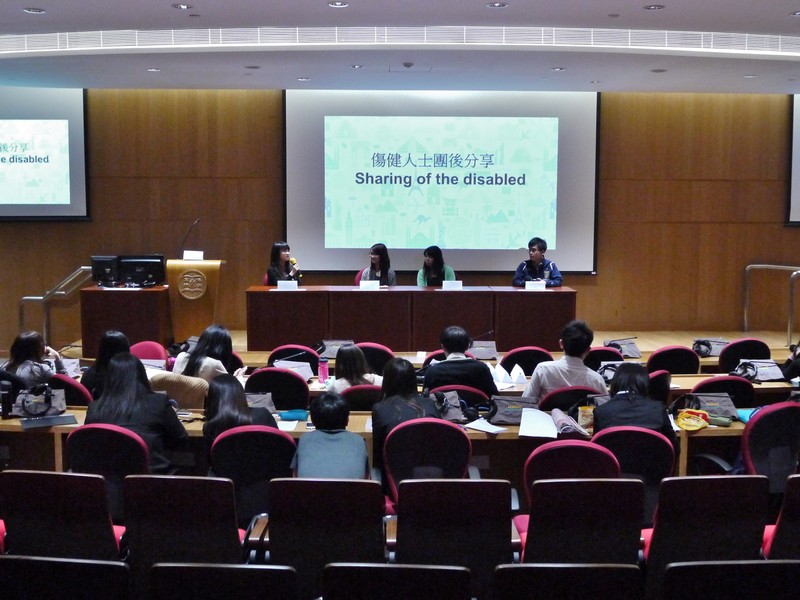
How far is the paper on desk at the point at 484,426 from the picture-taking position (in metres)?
4.50

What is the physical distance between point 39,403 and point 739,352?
5318mm

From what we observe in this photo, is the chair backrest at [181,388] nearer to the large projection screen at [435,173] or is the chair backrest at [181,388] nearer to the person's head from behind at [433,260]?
the person's head from behind at [433,260]

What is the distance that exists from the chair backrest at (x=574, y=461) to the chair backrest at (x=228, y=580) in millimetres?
1512

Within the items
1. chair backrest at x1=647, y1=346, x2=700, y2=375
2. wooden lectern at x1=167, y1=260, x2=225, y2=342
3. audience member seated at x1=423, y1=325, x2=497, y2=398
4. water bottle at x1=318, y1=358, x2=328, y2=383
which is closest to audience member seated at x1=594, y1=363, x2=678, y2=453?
audience member seated at x1=423, y1=325, x2=497, y2=398

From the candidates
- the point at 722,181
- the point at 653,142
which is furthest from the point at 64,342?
the point at 722,181

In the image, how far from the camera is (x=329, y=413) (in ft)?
13.0

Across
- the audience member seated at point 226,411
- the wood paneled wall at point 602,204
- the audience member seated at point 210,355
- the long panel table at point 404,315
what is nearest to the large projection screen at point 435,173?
the wood paneled wall at point 602,204

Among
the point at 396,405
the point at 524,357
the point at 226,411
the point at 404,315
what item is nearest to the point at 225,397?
the point at 226,411

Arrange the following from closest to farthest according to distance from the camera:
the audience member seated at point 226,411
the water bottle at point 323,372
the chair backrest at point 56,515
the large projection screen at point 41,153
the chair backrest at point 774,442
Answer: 1. the chair backrest at point 56,515
2. the audience member seated at point 226,411
3. the chair backrest at point 774,442
4. the water bottle at point 323,372
5. the large projection screen at point 41,153

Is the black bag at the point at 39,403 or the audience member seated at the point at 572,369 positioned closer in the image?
the black bag at the point at 39,403

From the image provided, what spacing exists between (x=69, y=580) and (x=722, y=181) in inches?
405

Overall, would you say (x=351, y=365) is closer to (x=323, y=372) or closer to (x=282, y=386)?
(x=282, y=386)

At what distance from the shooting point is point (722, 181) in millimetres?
11016

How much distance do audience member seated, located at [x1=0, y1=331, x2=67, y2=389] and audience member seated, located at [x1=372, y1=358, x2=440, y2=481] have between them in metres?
2.39
